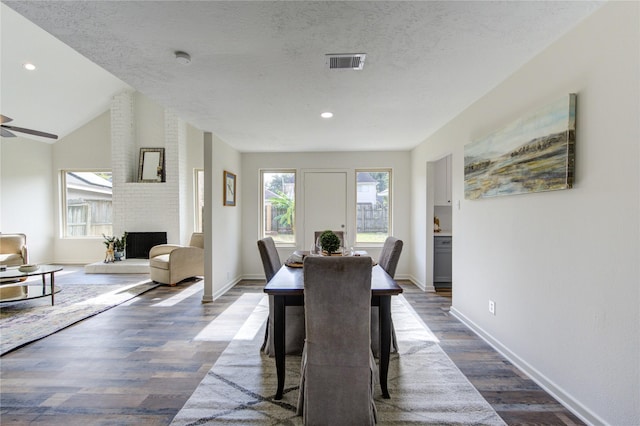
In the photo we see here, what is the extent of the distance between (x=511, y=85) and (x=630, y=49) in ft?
3.10

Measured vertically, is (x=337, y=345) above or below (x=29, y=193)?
below

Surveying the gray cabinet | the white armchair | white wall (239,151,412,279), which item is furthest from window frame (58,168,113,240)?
the gray cabinet

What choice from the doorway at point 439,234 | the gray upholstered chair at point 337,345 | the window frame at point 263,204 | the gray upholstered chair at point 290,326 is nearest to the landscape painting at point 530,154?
the gray upholstered chair at point 337,345

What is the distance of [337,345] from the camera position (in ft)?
5.20

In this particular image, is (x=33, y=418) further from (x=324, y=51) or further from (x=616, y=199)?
(x=616, y=199)

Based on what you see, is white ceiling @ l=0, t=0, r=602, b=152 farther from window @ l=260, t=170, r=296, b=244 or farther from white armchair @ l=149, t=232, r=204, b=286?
white armchair @ l=149, t=232, r=204, b=286

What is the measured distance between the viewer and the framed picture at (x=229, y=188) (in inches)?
175

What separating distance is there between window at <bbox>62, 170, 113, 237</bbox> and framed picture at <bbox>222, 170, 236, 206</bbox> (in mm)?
3968

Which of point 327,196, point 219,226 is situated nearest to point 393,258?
point 219,226

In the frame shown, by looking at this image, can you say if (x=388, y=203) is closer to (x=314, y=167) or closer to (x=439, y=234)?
(x=439, y=234)

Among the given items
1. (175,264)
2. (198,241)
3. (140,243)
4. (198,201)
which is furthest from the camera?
(198,201)

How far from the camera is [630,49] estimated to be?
1418mm

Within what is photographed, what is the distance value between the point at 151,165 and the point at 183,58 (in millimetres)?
5232

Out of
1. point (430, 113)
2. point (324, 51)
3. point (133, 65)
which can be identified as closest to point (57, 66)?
point (133, 65)
